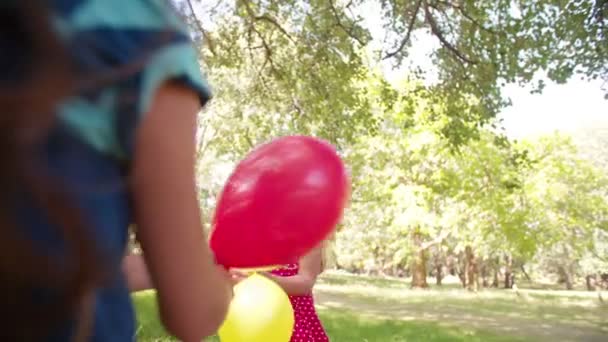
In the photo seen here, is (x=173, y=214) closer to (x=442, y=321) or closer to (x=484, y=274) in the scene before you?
(x=442, y=321)

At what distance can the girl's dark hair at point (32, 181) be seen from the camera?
0.54 meters

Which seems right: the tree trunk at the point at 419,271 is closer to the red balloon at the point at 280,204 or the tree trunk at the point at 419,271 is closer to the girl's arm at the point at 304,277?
the girl's arm at the point at 304,277

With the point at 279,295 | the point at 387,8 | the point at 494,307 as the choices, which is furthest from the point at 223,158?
the point at 279,295

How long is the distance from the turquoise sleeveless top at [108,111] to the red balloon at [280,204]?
1.75ft

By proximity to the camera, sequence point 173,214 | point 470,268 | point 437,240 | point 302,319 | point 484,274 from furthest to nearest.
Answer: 1. point 484,274
2. point 470,268
3. point 437,240
4. point 302,319
5. point 173,214

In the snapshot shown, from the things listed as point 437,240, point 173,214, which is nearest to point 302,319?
point 173,214

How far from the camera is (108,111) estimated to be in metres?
0.64

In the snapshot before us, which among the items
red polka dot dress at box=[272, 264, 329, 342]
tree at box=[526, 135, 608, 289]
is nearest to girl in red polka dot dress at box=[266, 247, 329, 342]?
red polka dot dress at box=[272, 264, 329, 342]

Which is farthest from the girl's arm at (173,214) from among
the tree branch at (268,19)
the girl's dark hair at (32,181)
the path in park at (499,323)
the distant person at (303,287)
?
the path in park at (499,323)

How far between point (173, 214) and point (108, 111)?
0.14 m

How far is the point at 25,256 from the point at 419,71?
25.6 ft

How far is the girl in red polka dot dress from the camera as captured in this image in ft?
9.76

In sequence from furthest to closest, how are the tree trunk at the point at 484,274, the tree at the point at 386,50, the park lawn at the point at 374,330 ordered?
the tree trunk at the point at 484,274 < the park lawn at the point at 374,330 < the tree at the point at 386,50

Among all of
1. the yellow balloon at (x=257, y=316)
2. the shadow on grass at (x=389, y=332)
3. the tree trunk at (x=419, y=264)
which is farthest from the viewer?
the tree trunk at (x=419, y=264)
